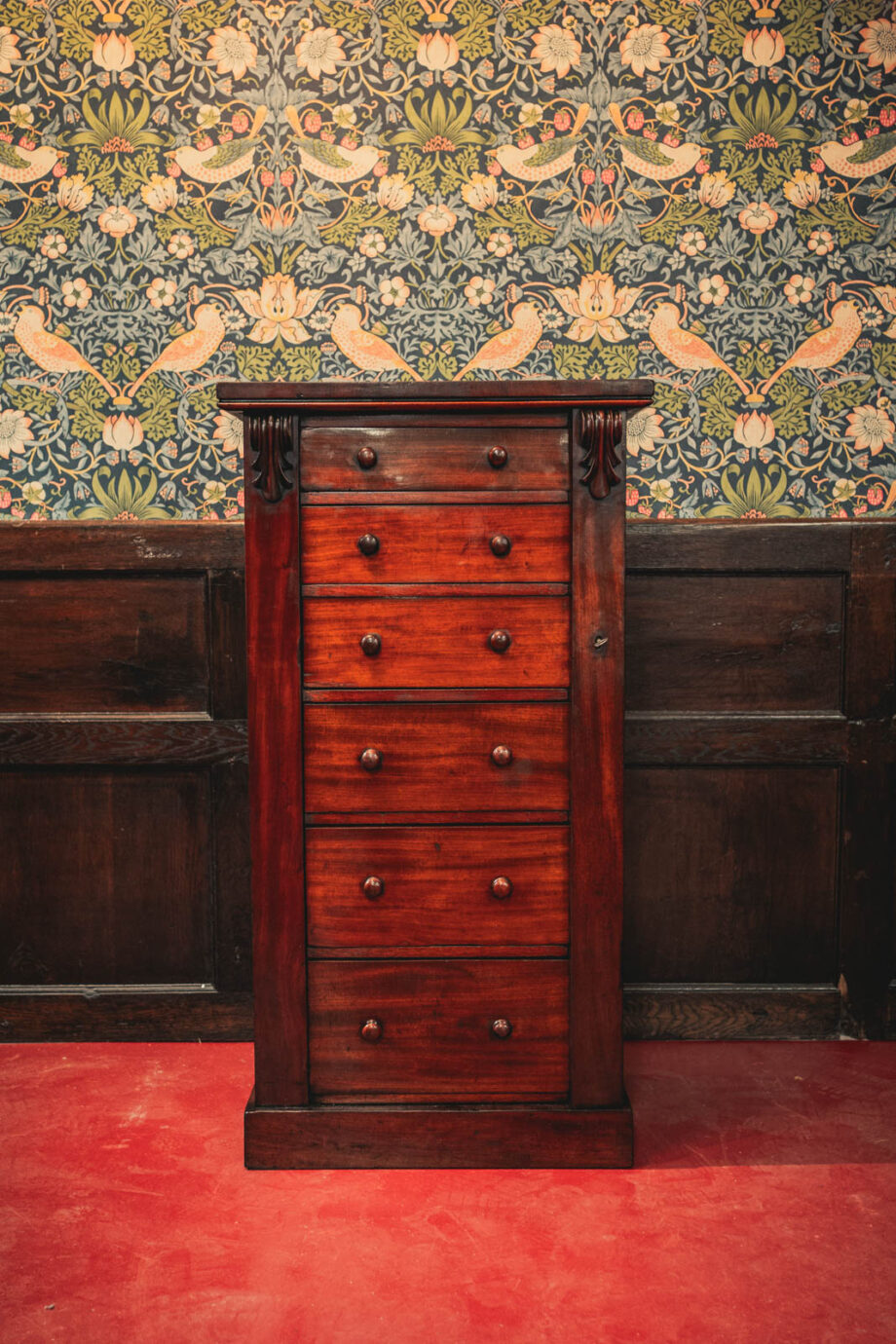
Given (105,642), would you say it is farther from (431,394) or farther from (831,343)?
(831,343)

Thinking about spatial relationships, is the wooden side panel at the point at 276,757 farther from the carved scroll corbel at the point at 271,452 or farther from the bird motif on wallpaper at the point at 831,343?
the bird motif on wallpaper at the point at 831,343

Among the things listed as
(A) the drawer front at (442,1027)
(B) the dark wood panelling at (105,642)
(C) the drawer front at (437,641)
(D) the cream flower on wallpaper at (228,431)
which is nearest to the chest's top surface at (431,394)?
(C) the drawer front at (437,641)

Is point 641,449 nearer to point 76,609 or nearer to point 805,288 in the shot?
point 805,288

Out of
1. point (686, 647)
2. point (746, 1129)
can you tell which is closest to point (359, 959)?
point (746, 1129)

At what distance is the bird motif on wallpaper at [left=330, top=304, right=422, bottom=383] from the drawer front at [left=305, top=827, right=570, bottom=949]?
127cm

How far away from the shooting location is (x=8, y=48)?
2.41 metres

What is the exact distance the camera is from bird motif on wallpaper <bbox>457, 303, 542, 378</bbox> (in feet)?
8.05

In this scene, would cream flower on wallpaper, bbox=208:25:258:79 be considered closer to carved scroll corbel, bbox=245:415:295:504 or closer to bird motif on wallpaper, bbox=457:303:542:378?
bird motif on wallpaper, bbox=457:303:542:378

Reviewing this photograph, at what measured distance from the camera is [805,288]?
8.05 ft

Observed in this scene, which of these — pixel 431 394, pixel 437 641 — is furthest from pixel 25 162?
pixel 437 641

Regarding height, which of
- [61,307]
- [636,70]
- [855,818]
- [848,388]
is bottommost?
[855,818]

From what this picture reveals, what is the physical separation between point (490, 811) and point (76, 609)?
1322 millimetres

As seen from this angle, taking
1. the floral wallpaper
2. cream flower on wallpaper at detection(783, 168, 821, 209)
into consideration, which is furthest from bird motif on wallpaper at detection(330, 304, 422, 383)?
cream flower on wallpaper at detection(783, 168, 821, 209)

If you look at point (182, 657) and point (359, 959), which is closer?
point (359, 959)
